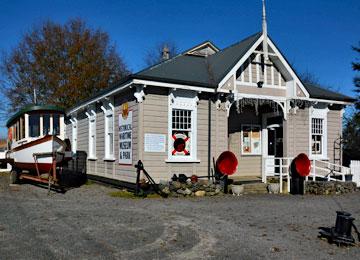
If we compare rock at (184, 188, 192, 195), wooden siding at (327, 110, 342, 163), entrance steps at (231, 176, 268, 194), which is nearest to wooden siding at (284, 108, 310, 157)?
wooden siding at (327, 110, 342, 163)

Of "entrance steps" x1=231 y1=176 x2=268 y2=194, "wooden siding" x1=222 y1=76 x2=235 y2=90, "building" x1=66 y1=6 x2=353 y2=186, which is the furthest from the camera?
"wooden siding" x1=222 y1=76 x2=235 y2=90

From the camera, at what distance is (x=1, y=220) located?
879 centimetres

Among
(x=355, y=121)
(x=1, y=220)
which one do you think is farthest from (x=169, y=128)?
(x=355, y=121)

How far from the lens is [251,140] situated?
18.6m

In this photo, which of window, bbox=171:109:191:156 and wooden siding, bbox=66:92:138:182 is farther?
window, bbox=171:109:191:156

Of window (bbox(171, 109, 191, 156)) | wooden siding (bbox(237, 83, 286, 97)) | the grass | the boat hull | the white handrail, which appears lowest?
the grass

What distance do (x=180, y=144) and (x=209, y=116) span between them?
65.0 inches

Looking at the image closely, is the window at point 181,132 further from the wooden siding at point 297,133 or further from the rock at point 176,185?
the wooden siding at point 297,133

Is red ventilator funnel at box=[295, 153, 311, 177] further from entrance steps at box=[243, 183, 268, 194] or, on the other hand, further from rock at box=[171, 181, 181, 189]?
rock at box=[171, 181, 181, 189]

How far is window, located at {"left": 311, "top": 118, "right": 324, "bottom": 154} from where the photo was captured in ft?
58.4

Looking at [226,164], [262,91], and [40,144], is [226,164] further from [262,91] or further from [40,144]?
[40,144]

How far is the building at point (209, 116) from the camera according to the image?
14.0 m

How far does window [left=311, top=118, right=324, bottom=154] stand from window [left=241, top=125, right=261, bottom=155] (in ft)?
8.23

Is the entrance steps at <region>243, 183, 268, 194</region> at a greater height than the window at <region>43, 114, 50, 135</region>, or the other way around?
the window at <region>43, 114, 50, 135</region>
